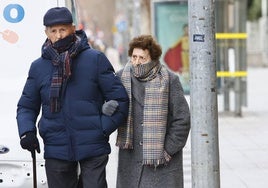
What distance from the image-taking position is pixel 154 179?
556 cm

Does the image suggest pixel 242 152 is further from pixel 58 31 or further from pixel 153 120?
pixel 58 31

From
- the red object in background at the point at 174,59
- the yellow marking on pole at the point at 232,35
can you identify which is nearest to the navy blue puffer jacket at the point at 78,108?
the yellow marking on pole at the point at 232,35

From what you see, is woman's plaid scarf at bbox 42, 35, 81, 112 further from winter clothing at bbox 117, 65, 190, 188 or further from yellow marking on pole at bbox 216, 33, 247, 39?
yellow marking on pole at bbox 216, 33, 247, 39

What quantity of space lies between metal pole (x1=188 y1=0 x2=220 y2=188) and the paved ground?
3447 mm

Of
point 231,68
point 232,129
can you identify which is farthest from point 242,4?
point 232,129

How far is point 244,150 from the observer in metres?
11.7

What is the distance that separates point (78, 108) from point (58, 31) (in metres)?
0.52

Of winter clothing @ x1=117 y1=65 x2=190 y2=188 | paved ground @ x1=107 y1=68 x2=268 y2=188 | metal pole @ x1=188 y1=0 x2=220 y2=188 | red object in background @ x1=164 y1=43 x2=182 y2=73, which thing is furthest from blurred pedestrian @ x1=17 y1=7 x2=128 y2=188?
red object in background @ x1=164 y1=43 x2=182 y2=73

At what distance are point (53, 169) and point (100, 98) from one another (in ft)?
1.85

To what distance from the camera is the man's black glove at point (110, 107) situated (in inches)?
208

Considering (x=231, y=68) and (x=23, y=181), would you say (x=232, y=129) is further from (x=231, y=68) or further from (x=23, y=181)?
(x=23, y=181)

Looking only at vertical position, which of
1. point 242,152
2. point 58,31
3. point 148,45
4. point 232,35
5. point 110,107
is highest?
point 58,31

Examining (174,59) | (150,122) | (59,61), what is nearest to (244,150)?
(174,59)

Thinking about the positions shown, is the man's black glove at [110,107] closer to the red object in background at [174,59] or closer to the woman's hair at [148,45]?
the woman's hair at [148,45]
